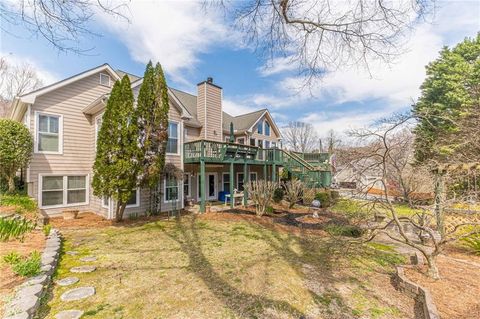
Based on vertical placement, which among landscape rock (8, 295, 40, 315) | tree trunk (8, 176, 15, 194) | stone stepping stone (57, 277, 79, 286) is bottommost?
stone stepping stone (57, 277, 79, 286)

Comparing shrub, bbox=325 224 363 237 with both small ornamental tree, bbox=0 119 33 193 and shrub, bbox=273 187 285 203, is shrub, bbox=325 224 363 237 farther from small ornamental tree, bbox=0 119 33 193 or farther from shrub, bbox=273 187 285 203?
small ornamental tree, bbox=0 119 33 193

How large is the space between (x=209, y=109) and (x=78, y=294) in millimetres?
12682

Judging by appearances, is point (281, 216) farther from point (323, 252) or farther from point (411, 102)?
point (411, 102)

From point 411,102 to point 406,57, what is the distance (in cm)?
208

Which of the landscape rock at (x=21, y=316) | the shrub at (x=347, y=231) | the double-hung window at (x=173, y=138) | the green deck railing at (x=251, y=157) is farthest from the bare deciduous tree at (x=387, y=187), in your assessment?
the double-hung window at (x=173, y=138)

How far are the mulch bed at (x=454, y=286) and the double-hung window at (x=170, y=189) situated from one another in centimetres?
977

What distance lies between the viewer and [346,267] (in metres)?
5.16

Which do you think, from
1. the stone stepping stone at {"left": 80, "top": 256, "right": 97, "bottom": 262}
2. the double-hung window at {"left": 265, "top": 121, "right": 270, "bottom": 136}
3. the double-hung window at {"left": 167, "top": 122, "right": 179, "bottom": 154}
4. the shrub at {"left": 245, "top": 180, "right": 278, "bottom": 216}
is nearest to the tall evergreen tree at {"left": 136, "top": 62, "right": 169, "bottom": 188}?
the double-hung window at {"left": 167, "top": 122, "right": 179, "bottom": 154}

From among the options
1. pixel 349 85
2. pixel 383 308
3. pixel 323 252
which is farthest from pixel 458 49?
pixel 383 308

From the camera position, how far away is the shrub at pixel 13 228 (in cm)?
533

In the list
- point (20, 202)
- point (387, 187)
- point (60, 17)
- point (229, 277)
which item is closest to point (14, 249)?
point (20, 202)

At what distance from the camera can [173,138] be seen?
1162 centimetres

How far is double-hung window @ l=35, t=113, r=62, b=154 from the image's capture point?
9.08m

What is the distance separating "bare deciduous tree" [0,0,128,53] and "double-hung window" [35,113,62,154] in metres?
7.21
